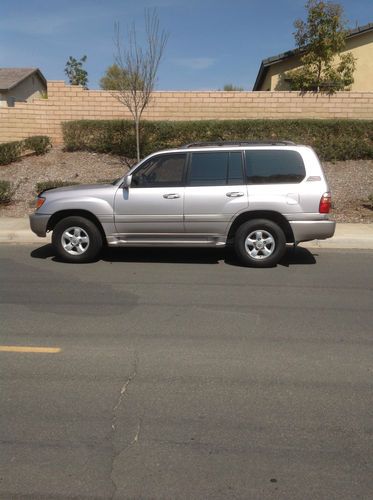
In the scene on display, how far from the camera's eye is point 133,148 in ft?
53.7

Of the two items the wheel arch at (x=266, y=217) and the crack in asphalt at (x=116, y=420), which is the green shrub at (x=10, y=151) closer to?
the wheel arch at (x=266, y=217)

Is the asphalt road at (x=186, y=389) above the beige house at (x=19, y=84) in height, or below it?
below

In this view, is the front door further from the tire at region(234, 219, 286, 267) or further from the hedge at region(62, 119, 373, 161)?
the hedge at region(62, 119, 373, 161)

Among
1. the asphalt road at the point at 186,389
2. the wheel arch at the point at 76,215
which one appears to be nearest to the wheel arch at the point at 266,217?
the asphalt road at the point at 186,389

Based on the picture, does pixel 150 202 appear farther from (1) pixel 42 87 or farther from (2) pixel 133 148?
(1) pixel 42 87

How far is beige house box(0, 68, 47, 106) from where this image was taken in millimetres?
36991

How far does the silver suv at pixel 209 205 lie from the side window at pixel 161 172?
0.6 inches

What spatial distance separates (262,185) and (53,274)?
344cm

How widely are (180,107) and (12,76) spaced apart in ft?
89.1

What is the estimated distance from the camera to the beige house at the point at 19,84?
36991mm

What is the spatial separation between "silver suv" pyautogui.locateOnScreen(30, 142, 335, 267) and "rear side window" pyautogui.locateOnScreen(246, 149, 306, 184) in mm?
15

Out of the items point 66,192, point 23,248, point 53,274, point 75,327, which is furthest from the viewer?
point 23,248

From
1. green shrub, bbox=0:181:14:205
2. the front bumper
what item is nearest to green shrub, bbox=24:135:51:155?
green shrub, bbox=0:181:14:205

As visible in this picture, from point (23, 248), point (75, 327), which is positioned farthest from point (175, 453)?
point (23, 248)
